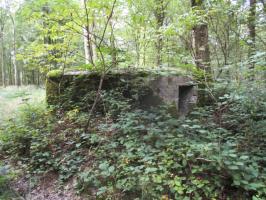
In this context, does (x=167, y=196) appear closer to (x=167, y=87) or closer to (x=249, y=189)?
(x=249, y=189)

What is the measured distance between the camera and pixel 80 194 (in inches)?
114

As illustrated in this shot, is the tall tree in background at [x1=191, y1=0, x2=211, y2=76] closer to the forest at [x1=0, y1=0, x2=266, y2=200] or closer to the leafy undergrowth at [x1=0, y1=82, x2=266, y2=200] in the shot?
the forest at [x1=0, y1=0, x2=266, y2=200]

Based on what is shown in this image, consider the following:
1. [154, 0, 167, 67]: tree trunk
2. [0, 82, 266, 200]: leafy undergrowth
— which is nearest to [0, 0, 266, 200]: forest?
[0, 82, 266, 200]: leafy undergrowth

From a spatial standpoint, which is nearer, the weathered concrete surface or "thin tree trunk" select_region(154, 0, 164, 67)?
the weathered concrete surface

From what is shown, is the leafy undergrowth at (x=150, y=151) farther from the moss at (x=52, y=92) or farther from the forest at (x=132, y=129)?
the moss at (x=52, y=92)

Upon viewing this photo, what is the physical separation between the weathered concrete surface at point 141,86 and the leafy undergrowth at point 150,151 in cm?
34

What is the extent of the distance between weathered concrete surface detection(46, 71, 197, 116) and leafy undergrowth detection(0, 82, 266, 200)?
0.34 meters


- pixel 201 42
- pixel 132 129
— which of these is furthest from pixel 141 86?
pixel 201 42

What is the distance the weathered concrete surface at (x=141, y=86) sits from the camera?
15.5 ft

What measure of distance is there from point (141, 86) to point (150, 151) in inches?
77.5

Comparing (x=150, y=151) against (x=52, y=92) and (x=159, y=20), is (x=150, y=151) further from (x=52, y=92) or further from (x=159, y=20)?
(x=159, y=20)

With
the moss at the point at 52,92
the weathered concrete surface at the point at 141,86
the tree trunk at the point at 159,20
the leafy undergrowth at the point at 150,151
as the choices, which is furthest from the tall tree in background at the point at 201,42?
the moss at the point at 52,92

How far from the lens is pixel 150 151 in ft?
9.87

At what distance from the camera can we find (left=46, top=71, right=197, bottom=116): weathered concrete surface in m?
4.72
